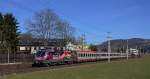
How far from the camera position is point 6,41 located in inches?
3944

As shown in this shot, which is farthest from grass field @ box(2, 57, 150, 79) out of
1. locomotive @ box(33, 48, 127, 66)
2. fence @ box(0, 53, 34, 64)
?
fence @ box(0, 53, 34, 64)

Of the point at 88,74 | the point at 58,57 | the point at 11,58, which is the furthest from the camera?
the point at 11,58

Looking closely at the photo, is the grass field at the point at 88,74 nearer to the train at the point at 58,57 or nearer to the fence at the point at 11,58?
the train at the point at 58,57

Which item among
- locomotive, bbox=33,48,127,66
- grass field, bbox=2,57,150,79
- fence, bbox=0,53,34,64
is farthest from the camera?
fence, bbox=0,53,34,64

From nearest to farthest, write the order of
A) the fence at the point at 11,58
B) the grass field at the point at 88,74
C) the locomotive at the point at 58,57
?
the grass field at the point at 88,74, the locomotive at the point at 58,57, the fence at the point at 11,58

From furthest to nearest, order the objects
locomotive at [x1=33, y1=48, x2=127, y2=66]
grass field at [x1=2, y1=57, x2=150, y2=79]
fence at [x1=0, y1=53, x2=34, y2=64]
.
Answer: fence at [x1=0, y1=53, x2=34, y2=64] < locomotive at [x1=33, y1=48, x2=127, y2=66] < grass field at [x1=2, y1=57, x2=150, y2=79]

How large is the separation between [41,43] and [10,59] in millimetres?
47880

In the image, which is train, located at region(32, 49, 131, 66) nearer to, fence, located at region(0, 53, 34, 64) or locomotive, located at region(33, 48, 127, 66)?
locomotive, located at region(33, 48, 127, 66)

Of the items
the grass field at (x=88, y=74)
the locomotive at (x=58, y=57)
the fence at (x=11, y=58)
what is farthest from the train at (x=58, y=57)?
the grass field at (x=88, y=74)

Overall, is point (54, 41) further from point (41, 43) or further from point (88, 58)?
point (88, 58)

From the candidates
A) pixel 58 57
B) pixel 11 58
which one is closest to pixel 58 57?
pixel 58 57

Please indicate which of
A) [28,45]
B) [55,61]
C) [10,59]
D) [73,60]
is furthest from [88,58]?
[28,45]

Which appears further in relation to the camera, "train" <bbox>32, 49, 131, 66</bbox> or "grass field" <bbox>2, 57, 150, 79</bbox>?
"train" <bbox>32, 49, 131, 66</bbox>

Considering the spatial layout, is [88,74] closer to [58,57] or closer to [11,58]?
[58,57]
